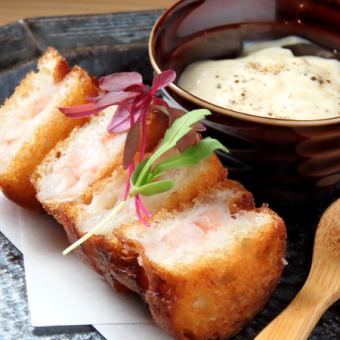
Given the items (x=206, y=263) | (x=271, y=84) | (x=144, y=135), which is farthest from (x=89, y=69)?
(x=206, y=263)

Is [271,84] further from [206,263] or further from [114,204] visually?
[206,263]

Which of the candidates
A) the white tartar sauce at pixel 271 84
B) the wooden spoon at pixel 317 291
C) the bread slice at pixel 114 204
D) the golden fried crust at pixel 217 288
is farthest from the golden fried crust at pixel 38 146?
the wooden spoon at pixel 317 291

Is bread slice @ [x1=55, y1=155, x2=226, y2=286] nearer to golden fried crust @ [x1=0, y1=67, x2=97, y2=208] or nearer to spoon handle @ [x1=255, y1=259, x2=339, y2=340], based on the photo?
golden fried crust @ [x1=0, y1=67, x2=97, y2=208]

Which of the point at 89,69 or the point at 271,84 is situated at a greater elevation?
the point at 271,84

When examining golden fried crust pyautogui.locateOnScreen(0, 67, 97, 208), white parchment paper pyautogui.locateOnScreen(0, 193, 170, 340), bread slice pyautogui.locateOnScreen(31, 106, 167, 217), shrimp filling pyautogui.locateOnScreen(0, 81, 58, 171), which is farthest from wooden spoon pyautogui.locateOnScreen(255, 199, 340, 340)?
shrimp filling pyautogui.locateOnScreen(0, 81, 58, 171)

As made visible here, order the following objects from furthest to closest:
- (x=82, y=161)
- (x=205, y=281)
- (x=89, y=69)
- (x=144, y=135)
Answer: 1. (x=89, y=69)
2. (x=82, y=161)
3. (x=144, y=135)
4. (x=205, y=281)

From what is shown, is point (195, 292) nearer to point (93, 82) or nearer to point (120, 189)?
point (120, 189)
